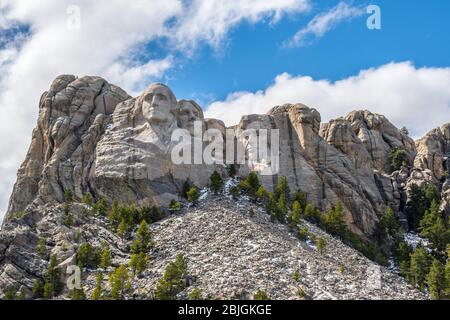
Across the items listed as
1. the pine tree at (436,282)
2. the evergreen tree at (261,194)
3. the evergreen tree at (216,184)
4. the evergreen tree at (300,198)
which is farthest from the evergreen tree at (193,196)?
the pine tree at (436,282)

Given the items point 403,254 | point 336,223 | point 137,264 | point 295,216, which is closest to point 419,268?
point 403,254

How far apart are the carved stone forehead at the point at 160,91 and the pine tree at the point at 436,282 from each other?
4588 cm

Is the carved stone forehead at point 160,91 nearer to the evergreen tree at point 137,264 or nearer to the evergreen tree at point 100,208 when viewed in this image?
the evergreen tree at point 100,208

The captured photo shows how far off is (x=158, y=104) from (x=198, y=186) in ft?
45.5

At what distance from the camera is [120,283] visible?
86.1 meters

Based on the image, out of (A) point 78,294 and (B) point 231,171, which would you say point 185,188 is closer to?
(B) point 231,171

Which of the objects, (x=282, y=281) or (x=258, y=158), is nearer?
(x=282, y=281)

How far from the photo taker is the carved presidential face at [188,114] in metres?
123

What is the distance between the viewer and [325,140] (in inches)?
5285

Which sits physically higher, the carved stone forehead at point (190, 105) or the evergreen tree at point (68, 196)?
the carved stone forehead at point (190, 105)

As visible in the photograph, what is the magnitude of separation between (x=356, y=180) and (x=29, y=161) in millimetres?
49125

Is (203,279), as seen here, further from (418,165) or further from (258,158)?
(418,165)

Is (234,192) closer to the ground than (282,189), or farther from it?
closer to the ground
